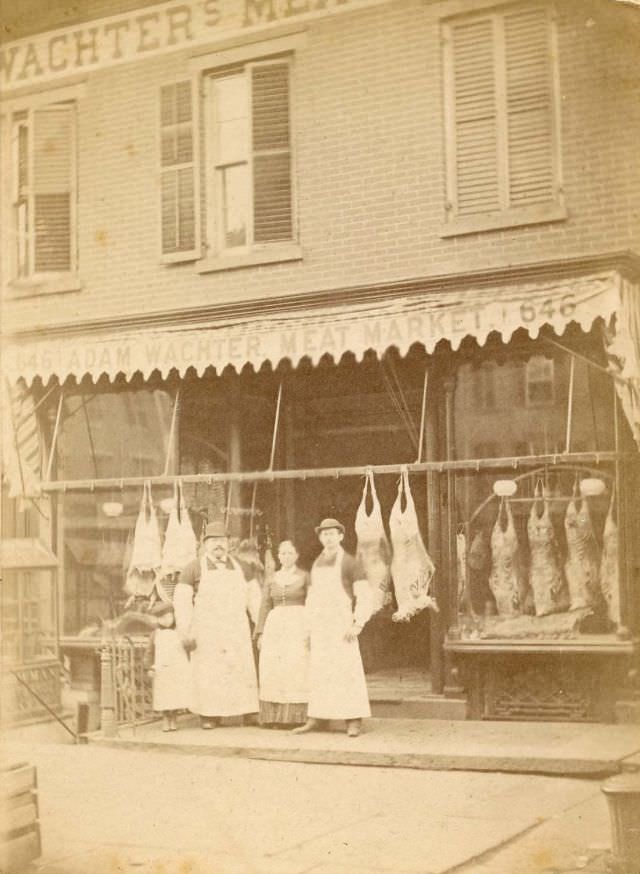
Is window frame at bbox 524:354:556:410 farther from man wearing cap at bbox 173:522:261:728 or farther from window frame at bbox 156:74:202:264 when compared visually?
window frame at bbox 156:74:202:264

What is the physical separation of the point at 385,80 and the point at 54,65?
8.96 feet

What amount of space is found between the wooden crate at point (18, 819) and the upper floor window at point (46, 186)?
4.23m

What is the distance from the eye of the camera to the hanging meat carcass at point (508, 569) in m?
7.94

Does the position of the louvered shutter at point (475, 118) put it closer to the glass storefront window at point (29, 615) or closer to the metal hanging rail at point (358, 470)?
the metal hanging rail at point (358, 470)

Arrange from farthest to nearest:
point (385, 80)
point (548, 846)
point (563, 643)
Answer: point (385, 80)
point (563, 643)
point (548, 846)

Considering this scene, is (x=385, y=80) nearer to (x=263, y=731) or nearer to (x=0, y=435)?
(x=0, y=435)

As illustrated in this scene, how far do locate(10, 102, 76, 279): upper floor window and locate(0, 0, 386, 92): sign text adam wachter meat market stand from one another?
0.32 meters

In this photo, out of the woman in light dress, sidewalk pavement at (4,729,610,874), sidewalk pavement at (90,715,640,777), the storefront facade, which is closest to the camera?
sidewalk pavement at (4,729,610,874)

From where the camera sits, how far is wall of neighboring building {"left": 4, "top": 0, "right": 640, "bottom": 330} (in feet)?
23.5

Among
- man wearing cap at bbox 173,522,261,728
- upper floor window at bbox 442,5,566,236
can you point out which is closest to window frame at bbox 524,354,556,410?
upper floor window at bbox 442,5,566,236

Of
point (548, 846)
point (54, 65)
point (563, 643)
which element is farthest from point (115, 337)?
point (548, 846)

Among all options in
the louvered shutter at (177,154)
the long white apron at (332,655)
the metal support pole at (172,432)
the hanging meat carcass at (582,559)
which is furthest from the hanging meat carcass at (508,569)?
the louvered shutter at (177,154)

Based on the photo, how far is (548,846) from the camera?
583cm

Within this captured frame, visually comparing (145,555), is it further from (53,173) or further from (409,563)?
(53,173)
